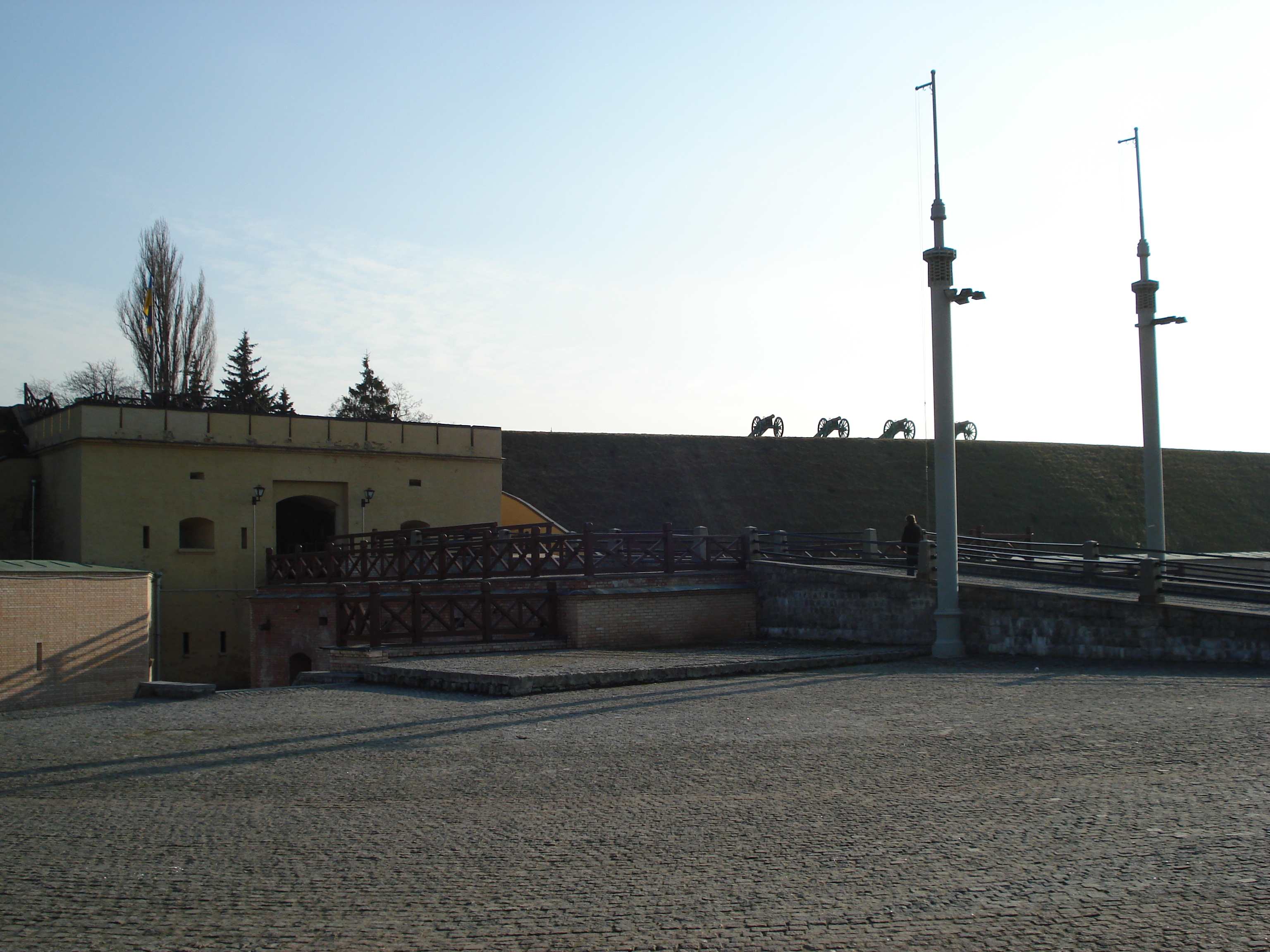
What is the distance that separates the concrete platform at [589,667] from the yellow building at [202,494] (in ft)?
48.3

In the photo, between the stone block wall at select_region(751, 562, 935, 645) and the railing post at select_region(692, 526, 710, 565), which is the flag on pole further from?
the stone block wall at select_region(751, 562, 935, 645)

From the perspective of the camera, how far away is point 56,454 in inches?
1143

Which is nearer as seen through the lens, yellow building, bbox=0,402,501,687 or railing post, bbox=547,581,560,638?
railing post, bbox=547,581,560,638

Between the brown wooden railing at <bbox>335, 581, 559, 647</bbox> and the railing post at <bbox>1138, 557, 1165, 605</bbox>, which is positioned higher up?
the railing post at <bbox>1138, 557, 1165, 605</bbox>

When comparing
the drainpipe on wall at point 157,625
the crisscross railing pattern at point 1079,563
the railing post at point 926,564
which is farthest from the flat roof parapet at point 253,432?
the railing post at point 926,564

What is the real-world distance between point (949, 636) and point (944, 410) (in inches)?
129

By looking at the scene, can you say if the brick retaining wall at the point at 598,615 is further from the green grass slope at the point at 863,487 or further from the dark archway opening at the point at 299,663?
the green grass slope at the point at 863,487

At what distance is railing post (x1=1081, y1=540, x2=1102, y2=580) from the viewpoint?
16688mm

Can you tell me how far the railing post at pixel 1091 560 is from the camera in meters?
16.7

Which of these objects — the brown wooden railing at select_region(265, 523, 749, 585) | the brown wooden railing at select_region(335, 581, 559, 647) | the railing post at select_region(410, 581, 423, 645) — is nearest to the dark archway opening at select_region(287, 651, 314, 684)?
the brown wooden railing at select_region(265, 523, 749, 585)

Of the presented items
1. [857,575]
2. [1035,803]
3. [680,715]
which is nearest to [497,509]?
[857,575]

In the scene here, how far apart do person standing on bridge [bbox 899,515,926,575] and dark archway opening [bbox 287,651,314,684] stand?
13084mm

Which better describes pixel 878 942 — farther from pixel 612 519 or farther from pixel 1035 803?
pixel 612 519

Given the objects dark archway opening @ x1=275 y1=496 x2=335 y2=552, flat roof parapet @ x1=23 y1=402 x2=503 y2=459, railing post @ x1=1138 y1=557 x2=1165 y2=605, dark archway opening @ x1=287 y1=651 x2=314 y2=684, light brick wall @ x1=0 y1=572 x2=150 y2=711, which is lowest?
dark archway opening @ x1=287 y1=651 x2=314 y2=684
